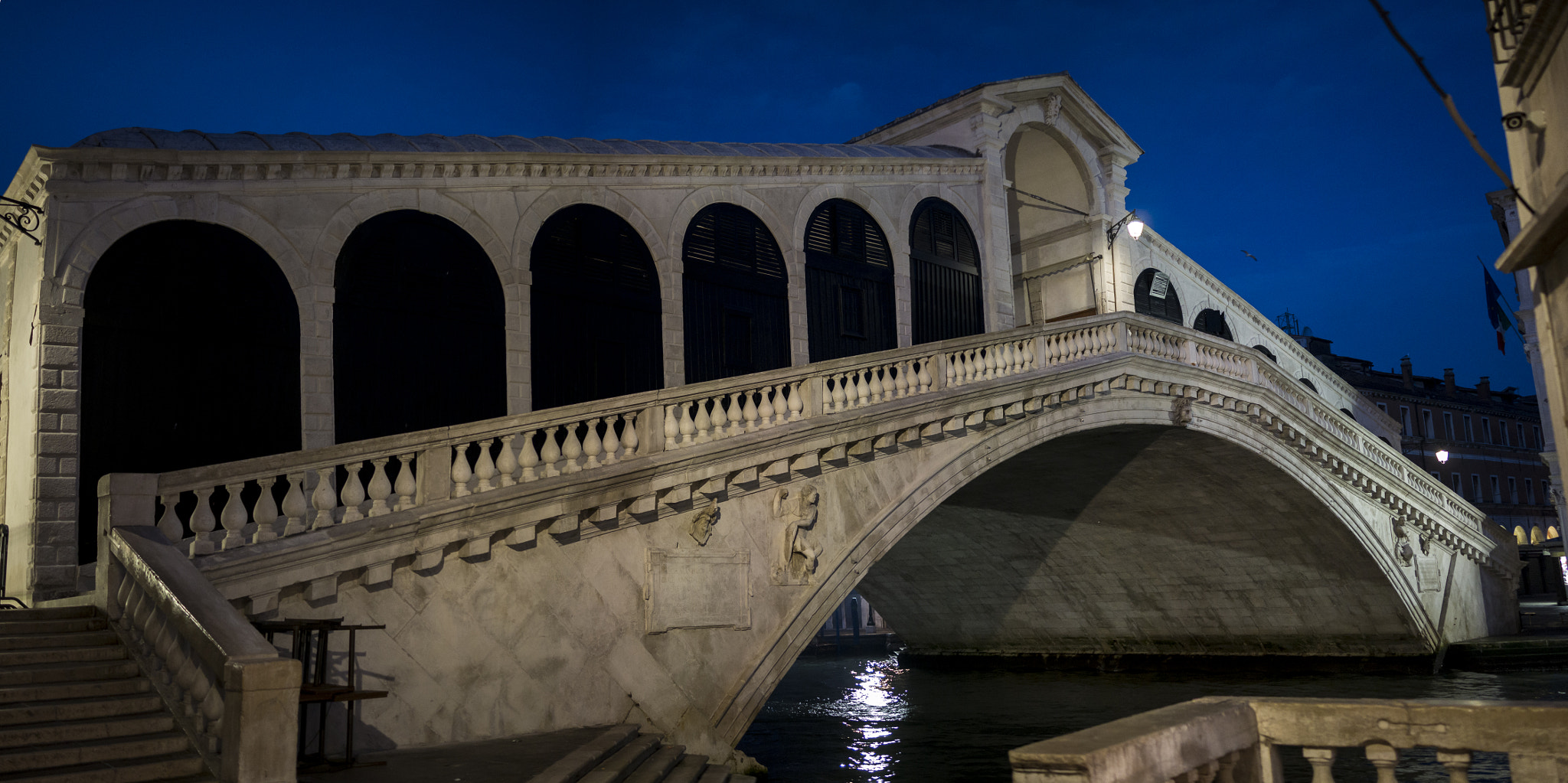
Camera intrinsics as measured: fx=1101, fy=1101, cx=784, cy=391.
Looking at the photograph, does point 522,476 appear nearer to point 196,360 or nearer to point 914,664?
point 196,360

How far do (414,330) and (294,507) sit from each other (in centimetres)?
397

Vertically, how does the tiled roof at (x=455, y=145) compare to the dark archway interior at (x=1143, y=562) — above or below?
above

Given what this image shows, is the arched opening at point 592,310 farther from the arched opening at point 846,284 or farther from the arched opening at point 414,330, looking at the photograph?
the arched opening at point 846,284

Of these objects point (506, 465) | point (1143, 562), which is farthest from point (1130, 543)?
point (506, 465)

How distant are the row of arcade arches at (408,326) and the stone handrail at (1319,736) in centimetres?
940

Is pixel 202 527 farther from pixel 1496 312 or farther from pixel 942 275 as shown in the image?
pixel 1496 312

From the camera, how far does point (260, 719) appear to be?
19.0 ft

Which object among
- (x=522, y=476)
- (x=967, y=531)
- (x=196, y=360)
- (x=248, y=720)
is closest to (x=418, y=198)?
(x=196, y=360)

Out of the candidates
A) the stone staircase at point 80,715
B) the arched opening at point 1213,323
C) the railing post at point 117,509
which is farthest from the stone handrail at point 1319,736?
the arched opening at point 1213,323

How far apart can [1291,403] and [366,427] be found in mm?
16880

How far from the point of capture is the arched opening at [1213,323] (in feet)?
90.1

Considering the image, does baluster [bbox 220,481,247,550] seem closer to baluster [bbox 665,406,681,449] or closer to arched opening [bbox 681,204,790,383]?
baluster [bbox 665,406,681,449]

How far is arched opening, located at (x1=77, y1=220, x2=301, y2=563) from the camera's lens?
10.3 metres

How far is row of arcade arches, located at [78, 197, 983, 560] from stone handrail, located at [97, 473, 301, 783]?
2742 mm
